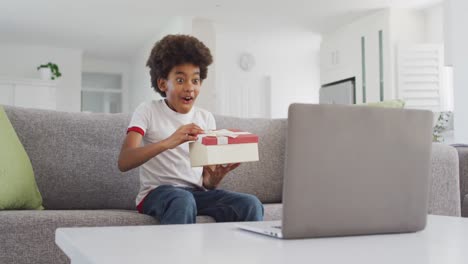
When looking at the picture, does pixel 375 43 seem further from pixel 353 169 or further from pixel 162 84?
pixel 353 169

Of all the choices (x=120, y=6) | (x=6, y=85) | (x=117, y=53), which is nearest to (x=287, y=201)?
(x=120, y=6)

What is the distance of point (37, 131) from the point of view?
2.01 metres

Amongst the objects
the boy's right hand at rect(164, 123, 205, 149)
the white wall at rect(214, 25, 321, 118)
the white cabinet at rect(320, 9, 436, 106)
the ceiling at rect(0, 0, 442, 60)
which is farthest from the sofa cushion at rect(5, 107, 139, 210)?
the white wall at rect(214, 25, 321, 118)

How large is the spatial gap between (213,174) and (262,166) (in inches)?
24.0

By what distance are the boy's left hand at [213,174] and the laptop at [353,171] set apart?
817mm

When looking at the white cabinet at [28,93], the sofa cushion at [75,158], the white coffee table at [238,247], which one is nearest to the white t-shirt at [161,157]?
the sofa cushion at [75,158]

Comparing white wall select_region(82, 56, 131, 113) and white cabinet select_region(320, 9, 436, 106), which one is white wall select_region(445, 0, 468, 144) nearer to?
white cabinet select_region(320, 9, 436, 106)

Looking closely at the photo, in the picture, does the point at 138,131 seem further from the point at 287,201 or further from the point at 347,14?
the point at 347,14

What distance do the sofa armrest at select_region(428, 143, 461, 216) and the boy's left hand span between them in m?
0.86

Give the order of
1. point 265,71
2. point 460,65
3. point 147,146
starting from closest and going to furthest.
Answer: point 147,146 → point 460,65 → point 265,71

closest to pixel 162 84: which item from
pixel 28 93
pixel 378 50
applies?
pixel 378 50

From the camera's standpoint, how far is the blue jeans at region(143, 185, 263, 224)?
1515 mm

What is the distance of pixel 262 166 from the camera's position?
7.59 ft

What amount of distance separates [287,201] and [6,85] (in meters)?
8.16
